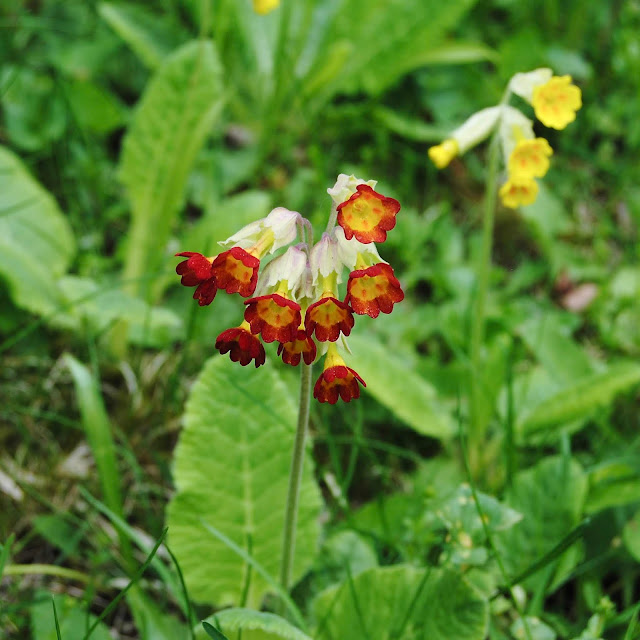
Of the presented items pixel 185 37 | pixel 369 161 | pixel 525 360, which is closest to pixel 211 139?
pixel 185 37

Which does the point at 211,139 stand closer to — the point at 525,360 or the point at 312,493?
Answer: the point at 525,360

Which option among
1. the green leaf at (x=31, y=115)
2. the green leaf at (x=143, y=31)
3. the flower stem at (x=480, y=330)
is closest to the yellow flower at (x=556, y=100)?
the flower stem at (x=480, y=330)

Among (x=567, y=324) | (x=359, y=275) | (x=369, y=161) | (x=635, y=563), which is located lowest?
(x=635, y=563)

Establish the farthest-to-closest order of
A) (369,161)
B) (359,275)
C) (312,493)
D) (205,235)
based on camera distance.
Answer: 1. (369,161)
2. (205,235)
3. (312,493)
4. (359,275)

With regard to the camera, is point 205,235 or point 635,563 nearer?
point 635,563

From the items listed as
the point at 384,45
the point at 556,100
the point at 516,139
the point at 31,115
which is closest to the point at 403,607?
the point at 516,139

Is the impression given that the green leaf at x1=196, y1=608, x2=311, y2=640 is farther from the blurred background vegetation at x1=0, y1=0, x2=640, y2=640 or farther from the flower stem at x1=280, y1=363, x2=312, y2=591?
the blurred background vegetation at x1=0, y1=0, x2=640, y2=640

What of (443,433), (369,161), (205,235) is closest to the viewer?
(443,433)

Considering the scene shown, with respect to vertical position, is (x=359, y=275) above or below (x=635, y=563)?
above
